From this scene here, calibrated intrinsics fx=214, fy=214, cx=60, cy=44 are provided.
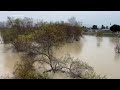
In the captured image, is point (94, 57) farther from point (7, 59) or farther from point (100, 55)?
point (7, 59)

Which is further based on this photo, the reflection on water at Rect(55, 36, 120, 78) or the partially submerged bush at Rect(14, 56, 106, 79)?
the reflection on water at Rect(55, 36, 120, 78)

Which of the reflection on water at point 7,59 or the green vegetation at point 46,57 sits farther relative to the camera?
the reflection on water at point 7,59

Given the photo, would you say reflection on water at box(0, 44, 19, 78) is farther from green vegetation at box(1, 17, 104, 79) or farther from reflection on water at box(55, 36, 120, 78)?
reflection on water at box(55, 36, 120, 78)

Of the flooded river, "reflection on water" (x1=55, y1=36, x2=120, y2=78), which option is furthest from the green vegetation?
"reflection on water" (x1=55, y1=36, x2=120, y2=78)

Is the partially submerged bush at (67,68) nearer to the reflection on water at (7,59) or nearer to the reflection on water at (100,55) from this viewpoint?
the reflection on water at (100,55)

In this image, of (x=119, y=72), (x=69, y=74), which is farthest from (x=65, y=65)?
(x=119, y=72)

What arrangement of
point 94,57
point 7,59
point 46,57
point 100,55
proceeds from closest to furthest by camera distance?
point 46,57 < point 7,59 < point 94,57 < point 100,55

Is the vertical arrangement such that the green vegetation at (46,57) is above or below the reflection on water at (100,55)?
above

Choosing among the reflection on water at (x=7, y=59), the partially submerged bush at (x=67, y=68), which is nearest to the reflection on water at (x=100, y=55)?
the partially submerged bush at (x=67, y=68)

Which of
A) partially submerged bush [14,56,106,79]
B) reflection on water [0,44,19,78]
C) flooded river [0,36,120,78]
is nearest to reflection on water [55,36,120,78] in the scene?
flooded river [0,36,120,78]

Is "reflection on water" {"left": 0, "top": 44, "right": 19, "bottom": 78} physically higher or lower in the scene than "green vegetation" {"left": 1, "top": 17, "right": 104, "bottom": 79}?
lower

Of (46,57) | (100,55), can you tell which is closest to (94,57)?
(100,55)
